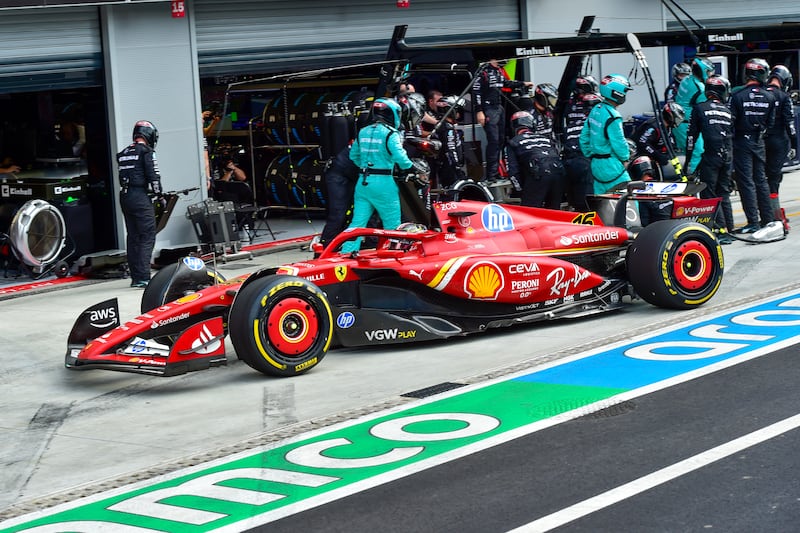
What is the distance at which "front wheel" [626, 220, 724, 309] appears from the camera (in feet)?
34.8

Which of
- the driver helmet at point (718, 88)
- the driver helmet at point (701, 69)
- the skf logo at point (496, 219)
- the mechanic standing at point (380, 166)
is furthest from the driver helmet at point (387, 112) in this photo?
the driver helmet at point (701, 69)

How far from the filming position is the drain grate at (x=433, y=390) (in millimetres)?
8594

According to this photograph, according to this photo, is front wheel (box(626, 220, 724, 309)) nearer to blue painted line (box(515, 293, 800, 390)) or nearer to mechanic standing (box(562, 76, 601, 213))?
blue painted line (box(515, 293, 800, 390))

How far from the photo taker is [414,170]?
42.5ft

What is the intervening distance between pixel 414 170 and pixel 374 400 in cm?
479

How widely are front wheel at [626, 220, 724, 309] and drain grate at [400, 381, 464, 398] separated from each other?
2.52 meters

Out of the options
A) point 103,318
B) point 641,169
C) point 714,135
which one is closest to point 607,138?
point 714,135

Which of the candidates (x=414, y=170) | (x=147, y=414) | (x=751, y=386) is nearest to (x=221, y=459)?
(x=147, y=414)

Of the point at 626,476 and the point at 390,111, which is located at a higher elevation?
the point at 390,111

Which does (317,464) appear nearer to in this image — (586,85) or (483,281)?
(483,281)

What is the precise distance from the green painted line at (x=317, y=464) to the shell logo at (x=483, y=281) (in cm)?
164

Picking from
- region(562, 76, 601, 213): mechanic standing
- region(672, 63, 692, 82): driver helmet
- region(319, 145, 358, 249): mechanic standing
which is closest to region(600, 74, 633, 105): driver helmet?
region(562, 76, 601, 213): mechanic standing

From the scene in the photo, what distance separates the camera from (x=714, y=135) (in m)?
14.4

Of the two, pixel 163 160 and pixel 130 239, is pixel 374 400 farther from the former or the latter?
pixel 163 160
